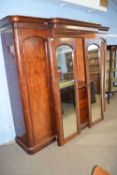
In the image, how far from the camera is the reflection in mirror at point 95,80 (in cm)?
308

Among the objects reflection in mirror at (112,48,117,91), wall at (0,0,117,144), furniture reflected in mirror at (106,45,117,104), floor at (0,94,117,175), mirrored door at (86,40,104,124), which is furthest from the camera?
reflection in mirror at (112,48,117,91)

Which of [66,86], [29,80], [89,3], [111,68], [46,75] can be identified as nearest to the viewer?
[29,80]

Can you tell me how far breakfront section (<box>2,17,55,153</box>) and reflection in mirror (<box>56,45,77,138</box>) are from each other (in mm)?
221

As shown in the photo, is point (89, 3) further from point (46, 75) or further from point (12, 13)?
point (46, 75)

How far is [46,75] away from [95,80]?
1247 millimetres

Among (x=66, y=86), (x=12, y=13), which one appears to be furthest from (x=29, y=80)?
(x=12, y=13)

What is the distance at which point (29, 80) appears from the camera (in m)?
2.26

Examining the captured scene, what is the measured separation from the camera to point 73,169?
2.09 metres

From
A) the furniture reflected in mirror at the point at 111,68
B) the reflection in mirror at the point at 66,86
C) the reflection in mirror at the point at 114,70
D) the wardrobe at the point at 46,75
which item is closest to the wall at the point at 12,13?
the wardrobe at the point at 46,75

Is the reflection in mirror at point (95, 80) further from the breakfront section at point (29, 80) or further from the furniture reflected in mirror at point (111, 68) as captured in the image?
the furniture reflected in mirror at point (111, 68)

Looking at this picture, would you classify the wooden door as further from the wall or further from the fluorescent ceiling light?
the fluorescent ceiling light

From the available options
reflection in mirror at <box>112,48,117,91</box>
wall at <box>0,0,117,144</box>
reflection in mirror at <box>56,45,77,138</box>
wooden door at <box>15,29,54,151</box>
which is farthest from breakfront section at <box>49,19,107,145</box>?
reflection in mirror at <box>112,48,117,91</box>

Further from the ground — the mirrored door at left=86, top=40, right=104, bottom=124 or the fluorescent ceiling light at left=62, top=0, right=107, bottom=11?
the fluorescent ceiling light at left=62, top=0, right=107, bottom=11

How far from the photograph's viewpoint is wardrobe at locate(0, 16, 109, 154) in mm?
2158
